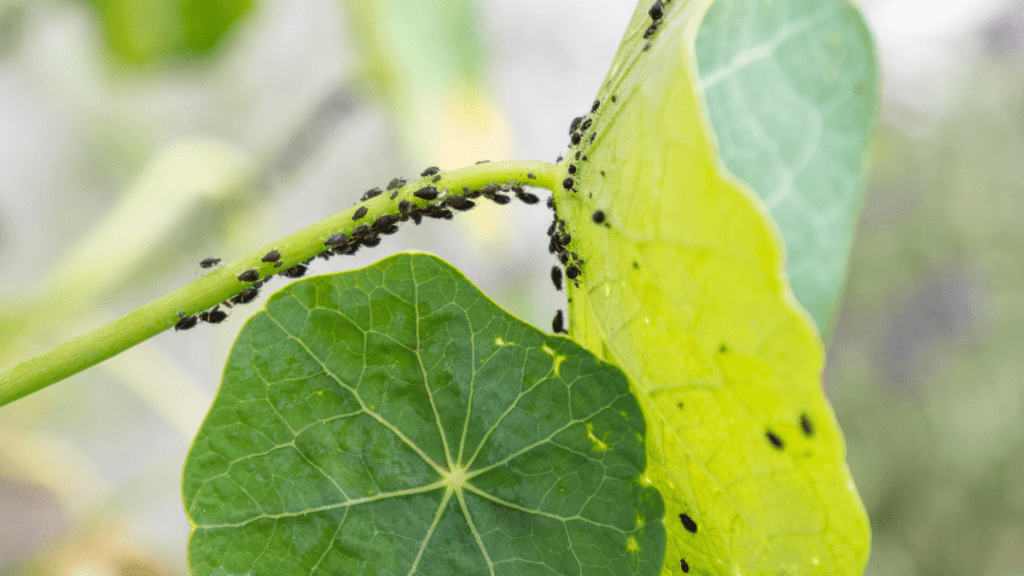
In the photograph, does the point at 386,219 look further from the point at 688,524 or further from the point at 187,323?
the point at 688,524

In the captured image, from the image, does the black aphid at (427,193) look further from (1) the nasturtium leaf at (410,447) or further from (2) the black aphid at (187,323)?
(2) the black aphid at (187,323)

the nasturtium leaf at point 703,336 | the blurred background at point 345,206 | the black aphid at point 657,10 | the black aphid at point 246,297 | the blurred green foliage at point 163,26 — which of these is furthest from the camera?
the blurred background at point 345,206

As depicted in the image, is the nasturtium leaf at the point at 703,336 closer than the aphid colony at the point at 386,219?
Yes

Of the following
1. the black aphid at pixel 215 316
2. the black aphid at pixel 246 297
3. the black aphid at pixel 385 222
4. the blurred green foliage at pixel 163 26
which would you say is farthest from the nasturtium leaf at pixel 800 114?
the blurred green foliage at pixel 163 26

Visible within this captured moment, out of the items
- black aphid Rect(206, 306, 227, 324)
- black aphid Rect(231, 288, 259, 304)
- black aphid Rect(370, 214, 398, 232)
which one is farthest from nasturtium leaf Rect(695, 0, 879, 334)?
black aphid Rect(206, 306, 227, 324)

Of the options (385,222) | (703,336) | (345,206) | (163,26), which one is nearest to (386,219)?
(385,222)
